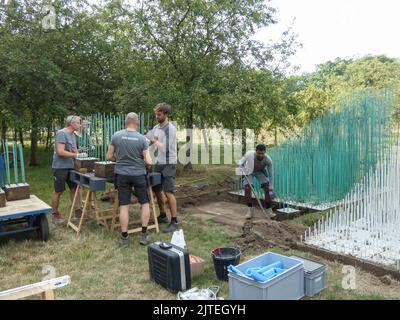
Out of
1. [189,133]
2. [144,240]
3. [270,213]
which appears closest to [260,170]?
[270,213]

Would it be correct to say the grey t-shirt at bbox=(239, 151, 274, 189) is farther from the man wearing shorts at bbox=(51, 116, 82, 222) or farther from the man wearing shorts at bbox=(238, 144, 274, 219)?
the man wearing shorts at bbox=(51, 116, 82, 222)

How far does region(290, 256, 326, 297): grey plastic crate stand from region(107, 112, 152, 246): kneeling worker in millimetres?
2141

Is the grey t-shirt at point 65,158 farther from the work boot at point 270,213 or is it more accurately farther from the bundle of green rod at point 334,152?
the bundle of green rod at point 334,152

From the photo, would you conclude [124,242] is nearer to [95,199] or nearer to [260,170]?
[95,199]

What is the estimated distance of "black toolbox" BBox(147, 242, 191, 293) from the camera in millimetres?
3287

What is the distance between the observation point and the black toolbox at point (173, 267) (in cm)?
329

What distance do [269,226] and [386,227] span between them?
1431mm

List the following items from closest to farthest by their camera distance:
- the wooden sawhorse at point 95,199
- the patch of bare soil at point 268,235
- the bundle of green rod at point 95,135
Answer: the patch of bare soil at point 268,235, the wooden sawhorse at point 95,199, the bundle of green rod at point 95,135

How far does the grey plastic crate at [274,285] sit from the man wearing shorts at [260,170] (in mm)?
2817

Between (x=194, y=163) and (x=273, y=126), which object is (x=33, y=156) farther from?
(x=273, y=126)

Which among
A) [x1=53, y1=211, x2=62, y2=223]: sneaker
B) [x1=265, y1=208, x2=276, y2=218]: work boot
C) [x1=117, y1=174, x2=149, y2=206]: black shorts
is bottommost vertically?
[x1=265, y1=208, x2=276, y2=218]: work boot

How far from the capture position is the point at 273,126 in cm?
1052

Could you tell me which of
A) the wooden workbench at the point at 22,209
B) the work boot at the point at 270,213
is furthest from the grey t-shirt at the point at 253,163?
the wooden workbench at the point at 22,209

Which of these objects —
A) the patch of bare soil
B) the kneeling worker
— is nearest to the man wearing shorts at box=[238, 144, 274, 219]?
the patch of bare soil
